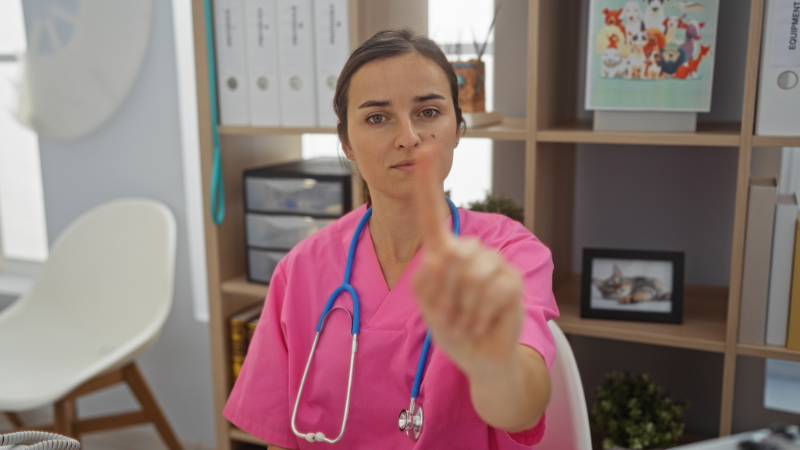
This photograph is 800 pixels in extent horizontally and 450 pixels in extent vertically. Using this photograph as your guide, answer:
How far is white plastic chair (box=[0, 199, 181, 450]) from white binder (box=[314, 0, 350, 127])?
75 cm

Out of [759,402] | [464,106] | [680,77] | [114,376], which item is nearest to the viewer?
[680,77]

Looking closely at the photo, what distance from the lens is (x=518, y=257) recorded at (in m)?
0.96

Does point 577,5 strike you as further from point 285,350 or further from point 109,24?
point 109,24

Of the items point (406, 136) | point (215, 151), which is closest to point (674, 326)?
point (406, 136)

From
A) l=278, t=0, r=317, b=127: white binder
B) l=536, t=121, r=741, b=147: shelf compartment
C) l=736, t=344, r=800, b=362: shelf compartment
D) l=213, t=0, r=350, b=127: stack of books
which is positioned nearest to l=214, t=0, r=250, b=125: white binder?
l=213, t=0, r=350, b=127: stack of books

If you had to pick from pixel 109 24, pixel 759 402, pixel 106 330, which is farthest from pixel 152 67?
pixel 759 402

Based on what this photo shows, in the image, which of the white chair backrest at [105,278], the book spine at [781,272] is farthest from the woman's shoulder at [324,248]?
the white chair backrest at [105,278]

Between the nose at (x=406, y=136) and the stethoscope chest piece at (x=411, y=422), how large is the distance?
375mm

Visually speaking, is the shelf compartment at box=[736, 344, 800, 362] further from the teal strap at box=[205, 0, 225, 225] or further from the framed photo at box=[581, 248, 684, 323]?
the teal strap at box=[205, 0, 225, 225]

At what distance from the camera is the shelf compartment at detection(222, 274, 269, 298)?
1.68 meters

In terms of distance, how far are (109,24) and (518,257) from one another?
1849 mm

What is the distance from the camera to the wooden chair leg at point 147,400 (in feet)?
6.51

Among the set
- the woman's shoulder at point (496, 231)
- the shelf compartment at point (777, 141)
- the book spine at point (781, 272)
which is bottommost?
the book spine at point (781, 272)

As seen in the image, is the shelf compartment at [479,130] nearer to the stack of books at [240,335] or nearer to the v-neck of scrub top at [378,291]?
the v-neck of scrub top at [378,291]
